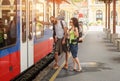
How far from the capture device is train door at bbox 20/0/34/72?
9.76 meters

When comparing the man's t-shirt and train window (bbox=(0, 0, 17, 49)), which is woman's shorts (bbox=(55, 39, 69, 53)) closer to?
the man's t-shirt

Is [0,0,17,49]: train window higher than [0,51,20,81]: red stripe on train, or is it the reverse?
[0,0,17,49]: train window

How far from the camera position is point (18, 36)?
9.20m

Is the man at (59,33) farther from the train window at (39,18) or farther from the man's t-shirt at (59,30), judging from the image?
the train window at (39,18)

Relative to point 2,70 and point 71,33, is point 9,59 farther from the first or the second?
point 71,33

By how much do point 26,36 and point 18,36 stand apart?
113 cm

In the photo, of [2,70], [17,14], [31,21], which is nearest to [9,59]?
[2,70]

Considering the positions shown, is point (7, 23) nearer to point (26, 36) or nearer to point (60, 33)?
point (26, 36)

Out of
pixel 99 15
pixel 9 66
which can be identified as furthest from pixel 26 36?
pixel 99 15

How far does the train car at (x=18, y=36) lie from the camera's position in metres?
8.07

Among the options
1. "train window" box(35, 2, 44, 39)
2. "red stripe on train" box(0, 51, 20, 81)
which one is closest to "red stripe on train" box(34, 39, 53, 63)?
"train window" box(35, 2, 44, 39)

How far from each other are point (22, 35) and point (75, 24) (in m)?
2.43

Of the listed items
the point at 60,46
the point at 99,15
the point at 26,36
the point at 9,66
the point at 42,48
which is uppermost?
the point at 99,15

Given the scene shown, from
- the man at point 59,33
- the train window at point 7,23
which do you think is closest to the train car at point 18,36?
the train window at point 7,23
